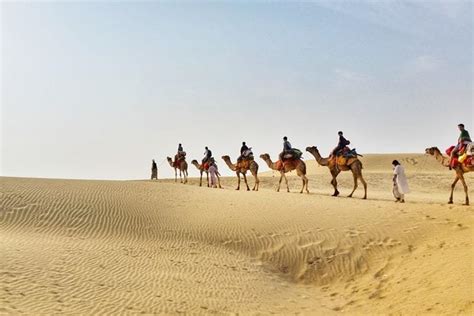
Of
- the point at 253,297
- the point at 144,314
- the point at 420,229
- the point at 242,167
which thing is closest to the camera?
the point at 144,314

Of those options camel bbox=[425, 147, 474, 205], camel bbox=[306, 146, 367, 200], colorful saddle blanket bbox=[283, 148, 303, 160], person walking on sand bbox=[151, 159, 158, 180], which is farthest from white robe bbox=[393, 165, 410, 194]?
person walking on sand bbox=[151, 159, 158, 180]

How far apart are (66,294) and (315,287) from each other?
6288mm

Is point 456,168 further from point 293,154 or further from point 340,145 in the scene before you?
point 293,154

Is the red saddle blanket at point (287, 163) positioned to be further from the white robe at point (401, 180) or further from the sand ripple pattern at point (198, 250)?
the white robe at point (401, 180)

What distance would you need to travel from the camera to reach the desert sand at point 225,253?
10.8 metres

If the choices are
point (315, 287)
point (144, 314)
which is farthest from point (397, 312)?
point (144, 314)

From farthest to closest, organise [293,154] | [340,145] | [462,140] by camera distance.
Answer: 1. [293,154]
2. [340,145]
3. [462,140]

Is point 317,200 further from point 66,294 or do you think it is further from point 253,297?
point 66,294

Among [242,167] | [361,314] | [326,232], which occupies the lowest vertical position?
[361,314]

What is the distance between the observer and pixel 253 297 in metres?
11.8

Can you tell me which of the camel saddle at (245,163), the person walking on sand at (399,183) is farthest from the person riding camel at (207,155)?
the person walking on sand at (399,183)

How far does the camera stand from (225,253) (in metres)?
14.9

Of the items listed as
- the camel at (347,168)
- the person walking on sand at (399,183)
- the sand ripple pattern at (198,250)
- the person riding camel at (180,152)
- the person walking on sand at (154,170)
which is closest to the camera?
the sand ripple pattern at (198,250)

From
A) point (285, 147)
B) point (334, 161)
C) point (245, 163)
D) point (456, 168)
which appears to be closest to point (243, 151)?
point (245, 163)
